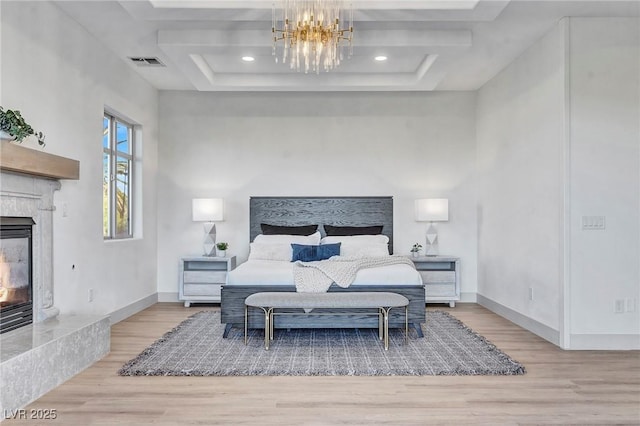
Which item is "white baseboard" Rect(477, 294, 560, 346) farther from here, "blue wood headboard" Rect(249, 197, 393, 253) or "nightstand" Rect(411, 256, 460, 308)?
"blue wood headboard" Rect(249, 197, 393, 253)

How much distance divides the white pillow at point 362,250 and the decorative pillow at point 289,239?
392mm

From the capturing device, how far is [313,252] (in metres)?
5.39

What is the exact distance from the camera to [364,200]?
6.37 m

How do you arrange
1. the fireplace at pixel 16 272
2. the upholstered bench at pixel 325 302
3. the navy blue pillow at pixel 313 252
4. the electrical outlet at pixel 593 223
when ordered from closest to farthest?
the fireplace at pixel 16 272, the upholstered bench at pixel 325 302, the electrical outlet at pixel 593 223, the navy blue pillow at pixel 313 252

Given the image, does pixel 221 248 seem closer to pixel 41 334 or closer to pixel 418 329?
pixel 418 329

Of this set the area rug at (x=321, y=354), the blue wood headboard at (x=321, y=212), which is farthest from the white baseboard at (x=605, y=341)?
the blue wood headboard at (x=321, y=212)

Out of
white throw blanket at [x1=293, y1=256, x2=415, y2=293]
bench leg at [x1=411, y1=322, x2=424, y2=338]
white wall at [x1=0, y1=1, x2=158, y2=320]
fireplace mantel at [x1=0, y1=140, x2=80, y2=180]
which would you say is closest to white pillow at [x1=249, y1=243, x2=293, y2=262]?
white throw blanket at [x1=293, y1=256, x2=415, y2=293]

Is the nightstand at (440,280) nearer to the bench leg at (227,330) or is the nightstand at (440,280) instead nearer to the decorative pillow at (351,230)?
the decorative pillow at (351,230)

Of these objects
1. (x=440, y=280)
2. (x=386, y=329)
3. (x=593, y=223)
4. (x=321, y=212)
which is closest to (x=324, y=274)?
(x=386, y=329)

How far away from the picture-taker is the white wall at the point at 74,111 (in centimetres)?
345

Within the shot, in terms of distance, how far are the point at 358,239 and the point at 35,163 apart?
3544 mm

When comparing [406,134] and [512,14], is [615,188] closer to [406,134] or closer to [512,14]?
[512,14]

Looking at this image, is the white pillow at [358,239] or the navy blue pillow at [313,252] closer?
the navy blue pillow at [313,252]

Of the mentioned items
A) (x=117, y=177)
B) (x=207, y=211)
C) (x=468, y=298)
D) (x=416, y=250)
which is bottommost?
(x=468, y=298)
